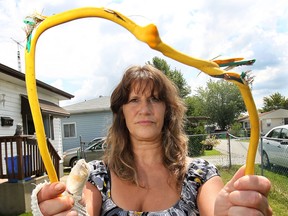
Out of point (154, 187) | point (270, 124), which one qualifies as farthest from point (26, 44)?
point (270, 124)

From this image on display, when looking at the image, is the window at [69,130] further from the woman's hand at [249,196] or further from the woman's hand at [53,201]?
the woman's hand at [249,196]

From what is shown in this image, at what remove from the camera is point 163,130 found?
2094 mm

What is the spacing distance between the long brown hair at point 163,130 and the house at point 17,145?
5.73 metres

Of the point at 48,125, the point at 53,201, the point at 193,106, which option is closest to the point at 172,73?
the point at 193,106

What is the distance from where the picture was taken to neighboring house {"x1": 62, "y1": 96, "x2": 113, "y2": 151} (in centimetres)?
2375

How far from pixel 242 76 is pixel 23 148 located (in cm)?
795

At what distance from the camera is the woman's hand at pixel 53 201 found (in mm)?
1221

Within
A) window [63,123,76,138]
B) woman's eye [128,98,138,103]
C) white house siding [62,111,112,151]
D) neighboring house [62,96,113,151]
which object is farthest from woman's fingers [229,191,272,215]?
window [63,123,76,138]

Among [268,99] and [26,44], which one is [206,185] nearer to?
[26,44]

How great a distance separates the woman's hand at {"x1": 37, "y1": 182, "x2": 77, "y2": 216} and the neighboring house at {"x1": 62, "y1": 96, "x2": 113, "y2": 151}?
22.1m

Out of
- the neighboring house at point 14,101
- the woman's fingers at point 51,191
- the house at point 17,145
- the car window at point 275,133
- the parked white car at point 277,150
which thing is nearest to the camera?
the woman's fingers at point 51,191

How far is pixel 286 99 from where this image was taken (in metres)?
72.0

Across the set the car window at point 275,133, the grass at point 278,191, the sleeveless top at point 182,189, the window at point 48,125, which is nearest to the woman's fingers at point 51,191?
the sleeveless top at point 182,189

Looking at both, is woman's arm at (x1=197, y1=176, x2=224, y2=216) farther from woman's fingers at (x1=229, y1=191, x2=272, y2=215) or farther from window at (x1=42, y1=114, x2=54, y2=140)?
window at (x1=42, y1=114, x2=54, y2=140)
